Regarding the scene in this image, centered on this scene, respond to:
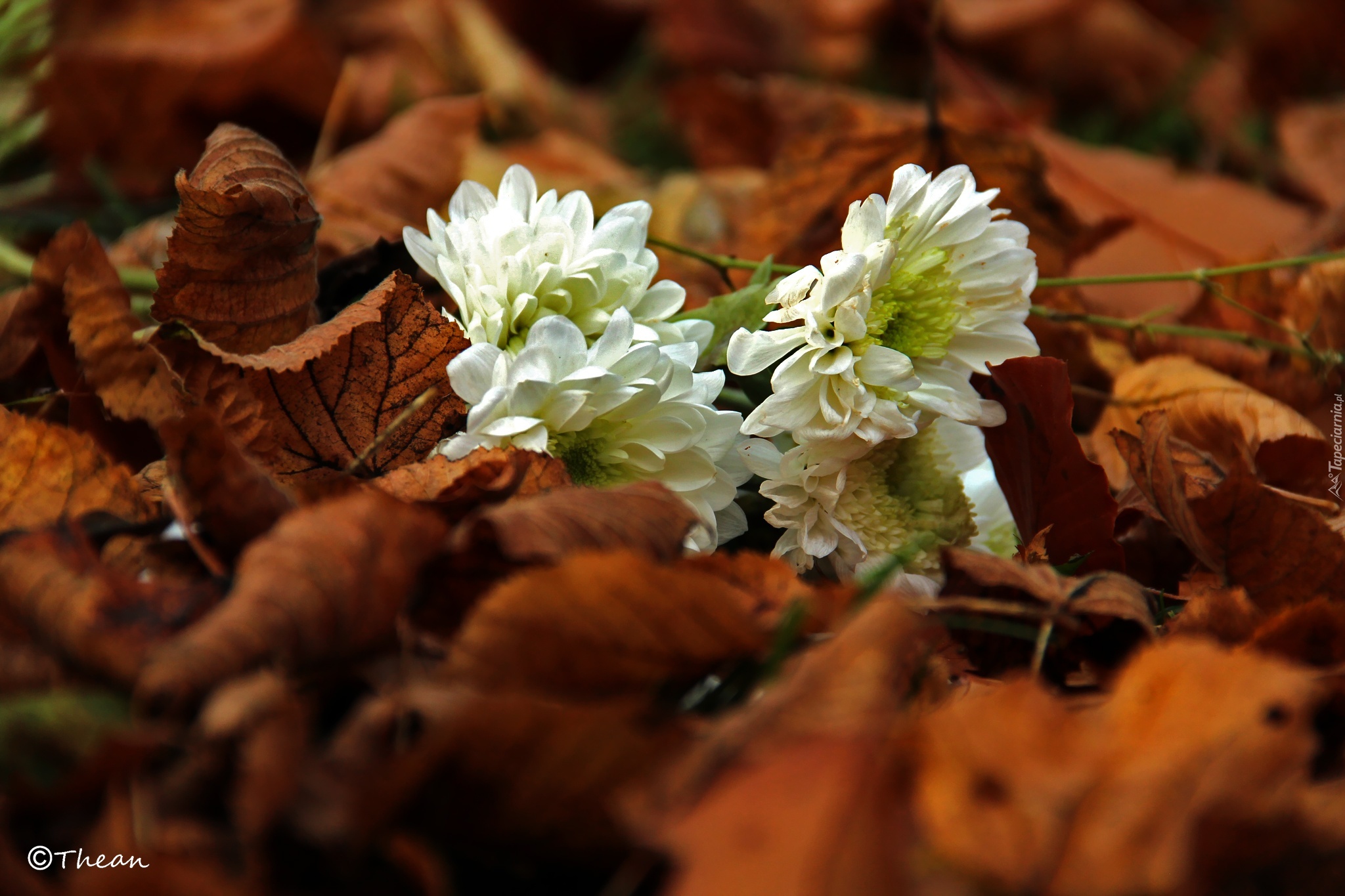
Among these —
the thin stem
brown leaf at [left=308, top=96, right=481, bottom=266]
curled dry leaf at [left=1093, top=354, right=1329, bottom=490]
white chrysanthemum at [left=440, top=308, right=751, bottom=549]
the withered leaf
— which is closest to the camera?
the withered leaf

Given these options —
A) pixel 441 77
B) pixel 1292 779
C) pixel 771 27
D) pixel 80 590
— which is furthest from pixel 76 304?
pixel 771 27

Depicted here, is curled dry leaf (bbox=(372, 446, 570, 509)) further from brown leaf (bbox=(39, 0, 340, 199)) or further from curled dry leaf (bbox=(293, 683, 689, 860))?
brown leaf (bbox=(39, 0, 340, 199))

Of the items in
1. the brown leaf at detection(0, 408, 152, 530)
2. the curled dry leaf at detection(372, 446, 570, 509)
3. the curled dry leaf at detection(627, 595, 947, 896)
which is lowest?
the brown leaf at detection(0, 408, 152, 530)

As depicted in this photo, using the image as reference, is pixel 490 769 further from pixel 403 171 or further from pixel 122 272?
pixel 403 171

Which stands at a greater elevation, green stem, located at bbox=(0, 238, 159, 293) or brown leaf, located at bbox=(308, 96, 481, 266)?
brown leaf, located at bbox=(308, 96, 481, 266)

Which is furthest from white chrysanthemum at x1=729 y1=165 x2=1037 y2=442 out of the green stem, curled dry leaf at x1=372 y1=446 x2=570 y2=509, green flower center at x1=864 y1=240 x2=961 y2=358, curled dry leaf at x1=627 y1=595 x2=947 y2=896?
the green stem

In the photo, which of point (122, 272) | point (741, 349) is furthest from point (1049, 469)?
point (122, 272)
